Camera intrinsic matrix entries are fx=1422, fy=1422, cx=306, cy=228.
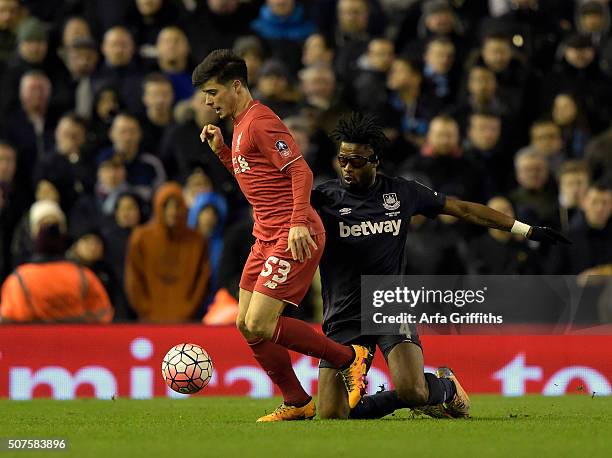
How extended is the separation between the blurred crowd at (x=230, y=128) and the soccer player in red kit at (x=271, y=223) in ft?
11.5

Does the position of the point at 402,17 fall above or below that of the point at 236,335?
above

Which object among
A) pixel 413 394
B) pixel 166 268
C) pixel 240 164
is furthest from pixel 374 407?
pixel 166 268

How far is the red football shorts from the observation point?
28.5 ft

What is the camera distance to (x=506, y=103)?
14664 mm

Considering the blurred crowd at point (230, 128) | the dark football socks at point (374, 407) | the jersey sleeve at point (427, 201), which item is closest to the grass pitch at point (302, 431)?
the dark football socks at point (374, 407)

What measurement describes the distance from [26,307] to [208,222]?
215 cm

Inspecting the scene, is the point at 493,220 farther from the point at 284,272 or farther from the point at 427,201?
the point at 284,272

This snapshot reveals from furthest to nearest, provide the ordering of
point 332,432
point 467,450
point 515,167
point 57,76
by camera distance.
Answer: point 57,76 → point 515,167 → point 332,432 → point 467,450

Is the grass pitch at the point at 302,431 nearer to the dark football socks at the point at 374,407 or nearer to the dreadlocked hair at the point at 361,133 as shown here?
the dark football socks at the point at 374,407

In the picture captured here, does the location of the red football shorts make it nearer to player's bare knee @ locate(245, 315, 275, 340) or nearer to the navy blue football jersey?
player's bare knee @ locate(245, 315, 275, 340)

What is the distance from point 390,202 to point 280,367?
1302mm

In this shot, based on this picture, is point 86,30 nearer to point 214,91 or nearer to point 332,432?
point 214,91

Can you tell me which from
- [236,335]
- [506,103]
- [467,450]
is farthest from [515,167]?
[467,450]

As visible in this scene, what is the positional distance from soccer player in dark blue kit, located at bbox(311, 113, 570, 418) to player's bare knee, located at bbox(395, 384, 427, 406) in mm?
11
